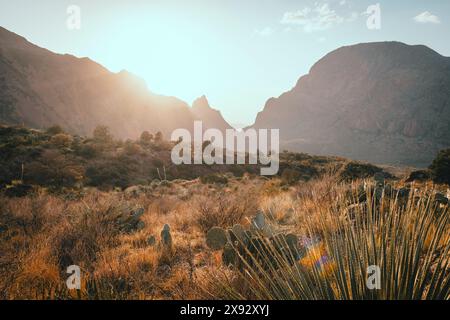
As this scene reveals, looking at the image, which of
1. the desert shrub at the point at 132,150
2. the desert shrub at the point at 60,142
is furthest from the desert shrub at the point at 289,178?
the desert shrub at the point at 60,142

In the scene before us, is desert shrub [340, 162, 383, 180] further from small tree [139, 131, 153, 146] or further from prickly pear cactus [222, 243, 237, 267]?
small tree [139, 131, 153, 146]

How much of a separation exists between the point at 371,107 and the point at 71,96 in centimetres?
11808

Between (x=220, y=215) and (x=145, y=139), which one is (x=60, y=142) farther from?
(x=220, y=215)

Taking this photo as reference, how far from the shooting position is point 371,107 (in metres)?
126

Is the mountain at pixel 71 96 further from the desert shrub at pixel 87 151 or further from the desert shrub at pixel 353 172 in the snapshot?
the desert shrub at pixel 353 172

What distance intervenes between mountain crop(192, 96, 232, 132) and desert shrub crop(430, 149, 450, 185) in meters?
138

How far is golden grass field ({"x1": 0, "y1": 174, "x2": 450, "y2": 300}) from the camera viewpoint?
1.60m

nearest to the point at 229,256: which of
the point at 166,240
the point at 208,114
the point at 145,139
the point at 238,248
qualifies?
the point at 238,248

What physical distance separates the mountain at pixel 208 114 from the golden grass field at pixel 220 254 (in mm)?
151205

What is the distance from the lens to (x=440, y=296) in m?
1.49

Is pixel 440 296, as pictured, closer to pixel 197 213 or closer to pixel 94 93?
pixel 197 213

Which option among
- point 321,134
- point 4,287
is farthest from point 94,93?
point 321,134
